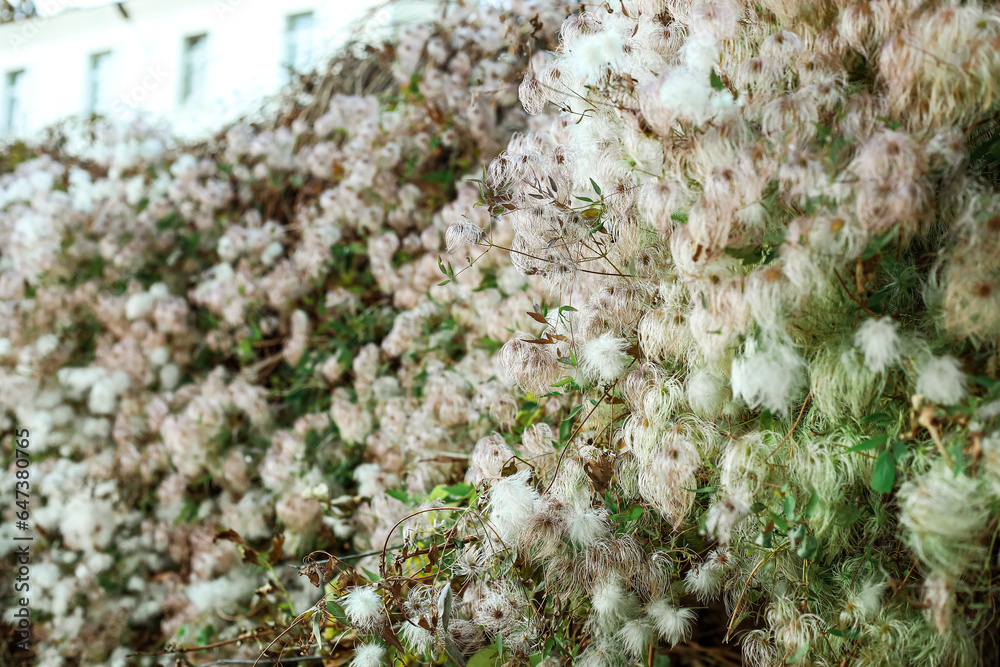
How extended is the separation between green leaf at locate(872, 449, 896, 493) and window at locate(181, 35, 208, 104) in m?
8.10

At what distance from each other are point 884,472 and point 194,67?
901cm

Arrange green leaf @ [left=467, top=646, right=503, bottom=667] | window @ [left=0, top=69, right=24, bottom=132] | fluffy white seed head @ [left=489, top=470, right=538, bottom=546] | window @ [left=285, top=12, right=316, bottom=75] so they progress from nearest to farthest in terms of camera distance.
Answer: fluffy white seed head @ [left=489, top=470, right=538, bottom=546] < green leaf @ [left=467, top=646, right=503, bottom=667] < window @ [left=285, top=12, right=316, bottom=75] < window @ [left=0, top=69, right=24, bottom=132]

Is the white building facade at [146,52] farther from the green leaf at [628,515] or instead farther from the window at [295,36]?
the green leaf at [628,515]

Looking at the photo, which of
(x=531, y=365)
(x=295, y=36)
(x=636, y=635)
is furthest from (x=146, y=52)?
(x=636, y=635)

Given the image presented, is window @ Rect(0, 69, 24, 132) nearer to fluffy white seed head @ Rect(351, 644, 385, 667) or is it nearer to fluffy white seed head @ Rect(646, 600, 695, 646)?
fluffy white seed head @ Rect(351, 644, 385, 667)

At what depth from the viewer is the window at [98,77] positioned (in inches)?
346

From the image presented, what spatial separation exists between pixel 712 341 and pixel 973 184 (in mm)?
375

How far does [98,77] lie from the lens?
29.6 feet

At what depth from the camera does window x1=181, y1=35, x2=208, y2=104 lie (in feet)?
25.3

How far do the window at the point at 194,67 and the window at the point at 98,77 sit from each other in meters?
1.29

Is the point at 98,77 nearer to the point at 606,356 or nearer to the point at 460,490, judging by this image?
the point at 460,490

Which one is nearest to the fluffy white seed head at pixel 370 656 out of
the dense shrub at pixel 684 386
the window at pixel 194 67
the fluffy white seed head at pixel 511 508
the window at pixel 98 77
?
the dense shrub at pixel 684 386

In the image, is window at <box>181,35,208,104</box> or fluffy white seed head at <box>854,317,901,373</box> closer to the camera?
fluffy white seed head at <box>854,317,901,373</box>

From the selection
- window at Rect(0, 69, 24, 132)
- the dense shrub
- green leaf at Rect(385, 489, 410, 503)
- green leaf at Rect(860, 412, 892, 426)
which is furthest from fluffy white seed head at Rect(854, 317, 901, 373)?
window at Rect(0, 69, 24, 132)
